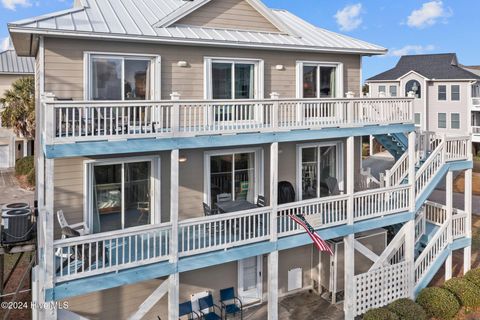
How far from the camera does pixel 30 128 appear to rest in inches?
1328

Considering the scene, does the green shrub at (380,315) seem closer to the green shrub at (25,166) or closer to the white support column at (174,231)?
the white support column at (174,231)

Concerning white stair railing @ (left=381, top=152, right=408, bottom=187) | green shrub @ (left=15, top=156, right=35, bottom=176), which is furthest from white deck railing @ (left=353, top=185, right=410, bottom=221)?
green shrub @ (left=15, top=156, right=35, bottom=176)

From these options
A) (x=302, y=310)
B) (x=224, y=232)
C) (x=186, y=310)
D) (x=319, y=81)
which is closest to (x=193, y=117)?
(x=224, y=232)

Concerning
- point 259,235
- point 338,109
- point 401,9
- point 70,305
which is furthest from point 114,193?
point 401,9

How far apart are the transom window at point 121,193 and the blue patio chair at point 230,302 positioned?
353 centimetres

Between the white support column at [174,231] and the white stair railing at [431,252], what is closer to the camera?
the white support column at [174,231]

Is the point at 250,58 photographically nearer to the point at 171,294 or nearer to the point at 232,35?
the point at 232,35

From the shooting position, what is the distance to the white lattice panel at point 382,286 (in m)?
12.8

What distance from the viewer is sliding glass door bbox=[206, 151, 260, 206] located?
514 inches

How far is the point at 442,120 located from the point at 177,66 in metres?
42.5

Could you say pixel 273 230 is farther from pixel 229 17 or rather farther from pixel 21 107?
pixel 21 107

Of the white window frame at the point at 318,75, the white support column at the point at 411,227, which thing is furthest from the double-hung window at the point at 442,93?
the white support column at the point at 411,227

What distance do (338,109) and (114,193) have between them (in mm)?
7147

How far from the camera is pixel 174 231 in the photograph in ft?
32.8
